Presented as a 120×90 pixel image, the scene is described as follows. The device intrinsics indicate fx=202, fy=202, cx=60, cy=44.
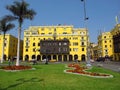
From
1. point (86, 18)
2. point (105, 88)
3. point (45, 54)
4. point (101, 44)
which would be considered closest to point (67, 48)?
point (45, 54)

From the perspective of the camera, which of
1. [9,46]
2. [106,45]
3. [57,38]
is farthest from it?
[106,45]

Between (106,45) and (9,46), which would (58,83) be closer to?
(9,46)

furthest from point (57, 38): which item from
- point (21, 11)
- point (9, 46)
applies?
point (21, 11)

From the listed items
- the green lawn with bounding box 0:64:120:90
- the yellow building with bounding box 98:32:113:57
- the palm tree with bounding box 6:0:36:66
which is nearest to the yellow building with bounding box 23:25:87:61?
the yellow building with bounding box 98:32:113:57

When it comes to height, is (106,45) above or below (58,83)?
above

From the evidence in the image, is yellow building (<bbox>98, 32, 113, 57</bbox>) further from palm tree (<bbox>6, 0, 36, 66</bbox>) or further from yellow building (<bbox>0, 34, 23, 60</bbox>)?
palm tree (<bbox>6, 0, 36, 66</bbox>)

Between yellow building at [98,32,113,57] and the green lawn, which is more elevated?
yellow building at [98,32,113,57]

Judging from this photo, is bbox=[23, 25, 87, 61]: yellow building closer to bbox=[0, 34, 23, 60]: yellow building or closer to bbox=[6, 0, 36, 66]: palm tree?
bbox=[0, 34, 23, 60]: yellow building

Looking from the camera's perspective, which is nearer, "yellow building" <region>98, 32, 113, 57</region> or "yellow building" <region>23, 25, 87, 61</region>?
"yellow building" <region>23, 25, 87, 61</region>

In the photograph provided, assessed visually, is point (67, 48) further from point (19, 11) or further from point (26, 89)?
point (26, 89)

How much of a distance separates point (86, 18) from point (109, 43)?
7909 cm

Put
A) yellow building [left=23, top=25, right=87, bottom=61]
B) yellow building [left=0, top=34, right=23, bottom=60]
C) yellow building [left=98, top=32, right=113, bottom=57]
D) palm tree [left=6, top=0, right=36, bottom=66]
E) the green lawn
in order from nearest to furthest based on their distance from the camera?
the green lawn, palm tree [left=6, top=0, right=36, bottom=66], yellow building [left=23, top=25, right=87, bottom=61], yellow building [left=0, top=34, right=23, bottom=60], yellow building [left=98, top=32, right=113, bottom=57]

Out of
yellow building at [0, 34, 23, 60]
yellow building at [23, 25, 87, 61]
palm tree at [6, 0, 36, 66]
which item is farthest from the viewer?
yellow building at [0, 34, 23, 60]

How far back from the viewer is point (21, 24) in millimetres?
33312
